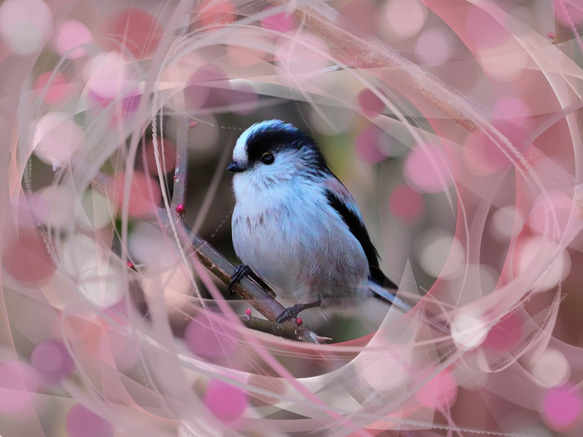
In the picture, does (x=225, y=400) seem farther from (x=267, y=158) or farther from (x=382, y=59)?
(x=382, y=59)

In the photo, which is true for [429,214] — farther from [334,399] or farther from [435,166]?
[334,399]

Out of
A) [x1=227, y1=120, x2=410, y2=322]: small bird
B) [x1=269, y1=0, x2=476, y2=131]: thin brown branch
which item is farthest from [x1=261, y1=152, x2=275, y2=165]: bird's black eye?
[x1=269, y1=0, x2=476, y2=131]: thin brown branch

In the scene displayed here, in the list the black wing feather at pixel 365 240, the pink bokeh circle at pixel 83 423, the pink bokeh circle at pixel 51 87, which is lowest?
the pink bokeh circle at pixel 83 423

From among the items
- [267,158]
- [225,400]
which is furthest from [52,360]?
[267,158]

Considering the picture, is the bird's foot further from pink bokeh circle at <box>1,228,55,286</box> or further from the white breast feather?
pink bokeh circle at <box>1,228,55,286</box>

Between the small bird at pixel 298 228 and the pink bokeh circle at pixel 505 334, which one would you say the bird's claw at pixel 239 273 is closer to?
the small bird at pixel 298 228

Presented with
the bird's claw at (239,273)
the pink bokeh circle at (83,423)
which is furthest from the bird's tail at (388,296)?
the pink bokeh circle at (83,423)

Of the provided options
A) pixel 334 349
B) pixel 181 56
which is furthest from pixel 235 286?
pixel 181 56
